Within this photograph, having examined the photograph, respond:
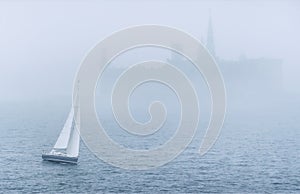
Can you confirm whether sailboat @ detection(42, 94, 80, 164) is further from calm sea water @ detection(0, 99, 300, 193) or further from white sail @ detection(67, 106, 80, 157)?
calm sea water @ detection(0, 99, 300, 193)

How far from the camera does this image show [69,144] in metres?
110

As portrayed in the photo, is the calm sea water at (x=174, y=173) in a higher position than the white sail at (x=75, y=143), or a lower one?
lower

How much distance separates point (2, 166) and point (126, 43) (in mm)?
61620

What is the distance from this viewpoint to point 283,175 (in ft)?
315

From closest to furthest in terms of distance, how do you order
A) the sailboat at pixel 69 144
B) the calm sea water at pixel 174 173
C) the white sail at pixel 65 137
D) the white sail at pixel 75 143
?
the calm sea water at pixel 174 173 < the sailboat at pixel 69 144 < the white sail at pixel 75 143 < the white sail at pixel 65 137

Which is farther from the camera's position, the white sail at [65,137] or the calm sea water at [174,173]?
the white sail at [65,137]

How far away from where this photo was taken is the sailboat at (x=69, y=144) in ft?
352

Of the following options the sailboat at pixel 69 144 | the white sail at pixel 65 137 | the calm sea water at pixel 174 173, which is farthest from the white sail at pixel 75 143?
the calm sea water at pixel 174 173

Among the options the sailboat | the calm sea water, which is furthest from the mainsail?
the calm sea water

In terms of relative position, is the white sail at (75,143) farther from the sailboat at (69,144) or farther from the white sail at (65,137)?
the white sail at (65,137)

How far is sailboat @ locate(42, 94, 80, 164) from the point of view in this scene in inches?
4225

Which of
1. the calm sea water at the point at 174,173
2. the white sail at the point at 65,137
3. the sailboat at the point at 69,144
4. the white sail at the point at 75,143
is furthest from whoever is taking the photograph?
the white sail at the point at 65,137

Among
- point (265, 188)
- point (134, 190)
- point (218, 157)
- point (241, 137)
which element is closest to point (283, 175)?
point (265, 188)

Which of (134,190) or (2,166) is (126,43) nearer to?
(134,190)
